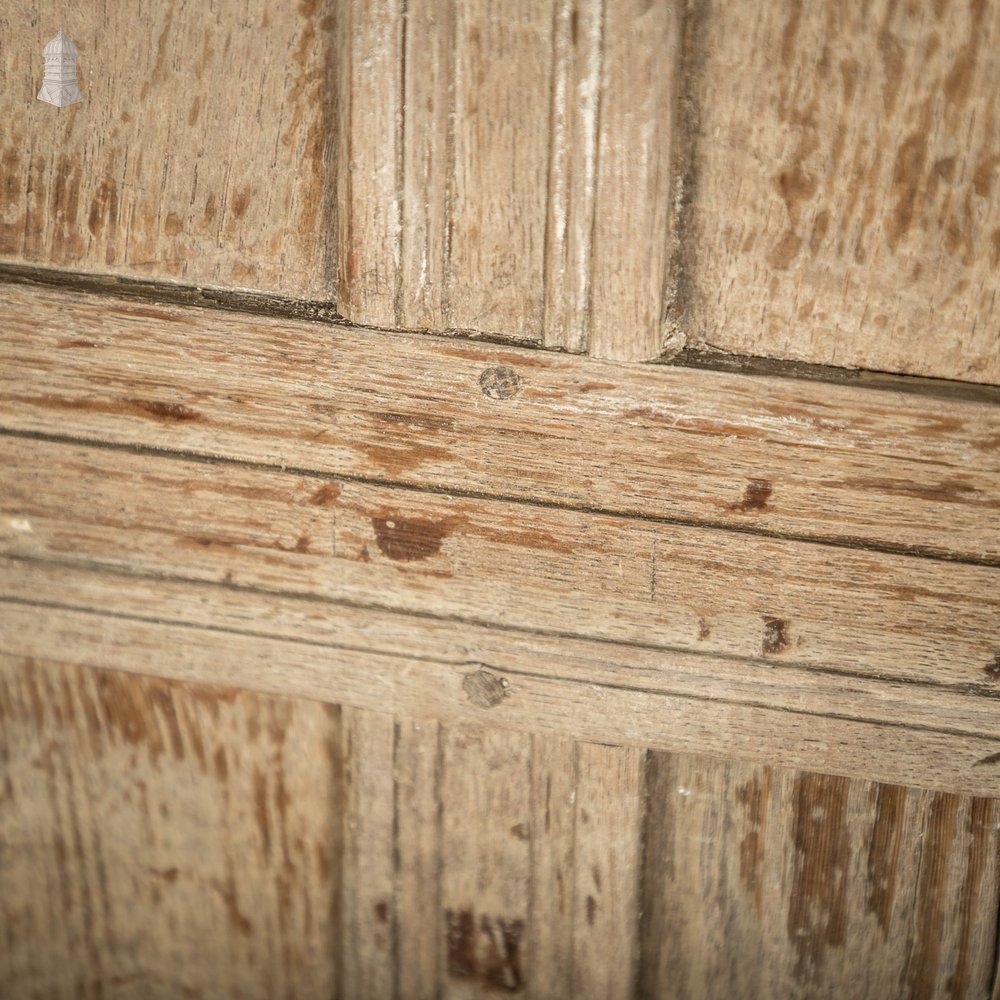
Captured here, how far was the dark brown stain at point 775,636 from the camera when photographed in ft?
2.33

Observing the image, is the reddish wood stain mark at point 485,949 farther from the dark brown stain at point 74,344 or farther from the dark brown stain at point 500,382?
the dark brown stain at point 74,344

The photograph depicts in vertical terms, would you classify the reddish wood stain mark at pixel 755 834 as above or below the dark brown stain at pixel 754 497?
below

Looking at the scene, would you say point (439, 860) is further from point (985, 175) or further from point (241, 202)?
point (985, 175)

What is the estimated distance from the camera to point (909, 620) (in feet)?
2.27

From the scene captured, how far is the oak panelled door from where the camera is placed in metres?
0.64

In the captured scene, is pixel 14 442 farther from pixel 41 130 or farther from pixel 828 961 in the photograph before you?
pixel 828 961

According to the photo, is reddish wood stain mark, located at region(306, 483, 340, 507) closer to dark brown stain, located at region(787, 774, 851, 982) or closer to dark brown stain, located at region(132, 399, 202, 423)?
dark brown stain, located at region(132, 399, 202, 423)

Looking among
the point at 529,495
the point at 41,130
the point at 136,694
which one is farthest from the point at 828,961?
the point at 41,130

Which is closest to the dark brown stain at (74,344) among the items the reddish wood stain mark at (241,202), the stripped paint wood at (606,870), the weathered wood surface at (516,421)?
the weathered wood surface at (516,421)

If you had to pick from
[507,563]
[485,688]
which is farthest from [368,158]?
[485,688]

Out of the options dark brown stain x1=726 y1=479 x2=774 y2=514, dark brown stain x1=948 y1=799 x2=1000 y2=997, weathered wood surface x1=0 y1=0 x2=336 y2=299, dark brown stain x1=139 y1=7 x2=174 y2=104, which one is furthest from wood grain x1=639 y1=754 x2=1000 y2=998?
dark brown stain x1=139 y1=7 x2=174 y2=104

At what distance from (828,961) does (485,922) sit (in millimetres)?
304

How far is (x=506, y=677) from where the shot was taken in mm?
757

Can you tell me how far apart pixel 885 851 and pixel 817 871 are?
0.19 feet
